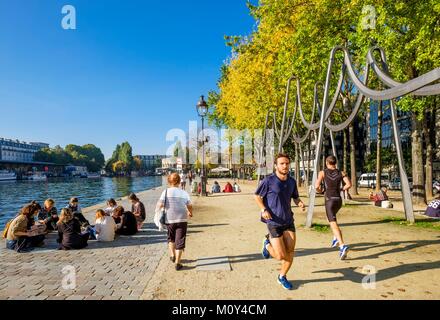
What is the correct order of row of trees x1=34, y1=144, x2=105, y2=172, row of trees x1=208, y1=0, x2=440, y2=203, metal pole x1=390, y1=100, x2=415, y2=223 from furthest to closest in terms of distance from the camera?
1. row of trees x1=34, y1=144, x2=105, y2=172
2. row of trees x1=208, y1=0, x2=440, y2=203
3. metal pole x1=390, y1=100, x2=415, y2=223

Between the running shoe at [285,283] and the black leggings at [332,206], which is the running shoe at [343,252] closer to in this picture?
the black leggings at [332,206]

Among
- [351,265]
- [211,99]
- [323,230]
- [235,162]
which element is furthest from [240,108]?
[235,162]

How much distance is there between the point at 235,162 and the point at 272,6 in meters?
46.4

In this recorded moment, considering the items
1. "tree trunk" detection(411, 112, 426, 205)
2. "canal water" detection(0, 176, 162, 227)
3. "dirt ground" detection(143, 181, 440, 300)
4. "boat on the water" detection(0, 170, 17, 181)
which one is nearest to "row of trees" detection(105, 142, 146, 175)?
"boat on the water" detection(0, 170, 17, 181)

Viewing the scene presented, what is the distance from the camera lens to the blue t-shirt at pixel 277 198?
17.4 ft

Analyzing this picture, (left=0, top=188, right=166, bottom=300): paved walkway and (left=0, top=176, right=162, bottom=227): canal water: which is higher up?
(left=0, top=188, right=166, bottom=300): paved walkway

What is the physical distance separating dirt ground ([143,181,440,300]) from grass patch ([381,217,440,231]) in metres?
0.47

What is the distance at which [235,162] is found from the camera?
209 ft

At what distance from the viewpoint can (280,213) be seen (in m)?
5.31

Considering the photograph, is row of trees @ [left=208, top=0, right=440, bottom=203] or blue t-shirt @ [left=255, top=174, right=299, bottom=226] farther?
row of trees @ [left=208, top=0, right=440, bottom=203]

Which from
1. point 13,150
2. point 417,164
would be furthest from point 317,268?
point 13,150

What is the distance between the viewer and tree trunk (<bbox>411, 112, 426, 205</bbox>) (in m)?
15.9

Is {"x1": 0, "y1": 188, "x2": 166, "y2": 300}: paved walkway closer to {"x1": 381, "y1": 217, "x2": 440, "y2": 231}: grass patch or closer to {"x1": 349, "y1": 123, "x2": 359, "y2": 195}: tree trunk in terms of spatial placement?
{"x1": 381, "y1": 217, "x2": 440, "y2": 231}: grass patch

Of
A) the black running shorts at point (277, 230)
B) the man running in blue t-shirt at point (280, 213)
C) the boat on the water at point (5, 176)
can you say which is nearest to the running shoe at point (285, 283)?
the man running in blue t-shirt at point (280, 213)
